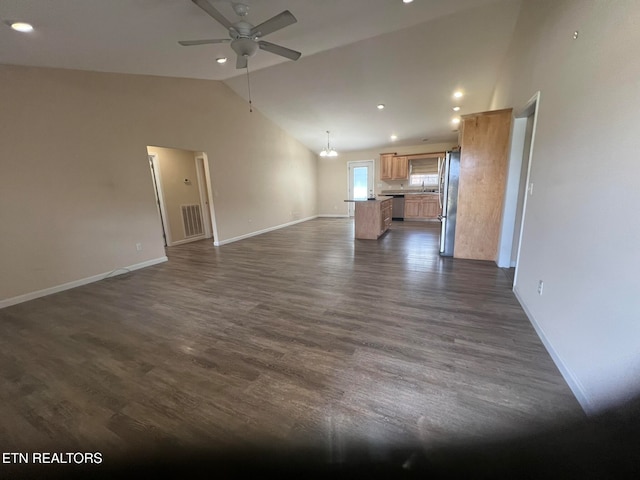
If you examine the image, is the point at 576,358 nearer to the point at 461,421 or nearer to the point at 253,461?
the point at 461,421

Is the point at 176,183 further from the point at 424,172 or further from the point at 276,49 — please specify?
the point at 424,172

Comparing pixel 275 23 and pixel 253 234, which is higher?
pixel 275 23

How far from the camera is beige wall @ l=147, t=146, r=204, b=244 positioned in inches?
226

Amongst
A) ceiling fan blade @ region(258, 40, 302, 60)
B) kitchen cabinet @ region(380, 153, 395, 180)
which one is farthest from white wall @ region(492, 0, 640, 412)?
kitchen cabinet @ region(380, 153, 395, 180)

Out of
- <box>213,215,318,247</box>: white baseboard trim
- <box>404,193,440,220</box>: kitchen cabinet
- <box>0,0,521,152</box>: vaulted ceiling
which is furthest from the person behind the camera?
<box>404,193,440,220</box>: kitchen cabinet

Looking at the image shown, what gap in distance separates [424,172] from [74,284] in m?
9.41

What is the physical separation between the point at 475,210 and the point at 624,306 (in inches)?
122

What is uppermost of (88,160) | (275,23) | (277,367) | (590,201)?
(275,23)

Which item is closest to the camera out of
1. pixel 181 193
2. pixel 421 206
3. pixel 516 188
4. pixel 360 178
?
pixel 516 188

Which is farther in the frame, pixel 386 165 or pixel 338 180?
pixel 338 180

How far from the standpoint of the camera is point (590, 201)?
1.54 m

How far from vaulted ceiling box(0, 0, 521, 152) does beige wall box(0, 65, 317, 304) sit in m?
0.34

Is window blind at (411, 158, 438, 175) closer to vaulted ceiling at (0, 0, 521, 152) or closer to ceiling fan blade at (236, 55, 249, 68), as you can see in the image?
vaulted ceiling at (0, 0, 521, 152)

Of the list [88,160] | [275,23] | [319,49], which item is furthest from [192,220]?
[275,23]
